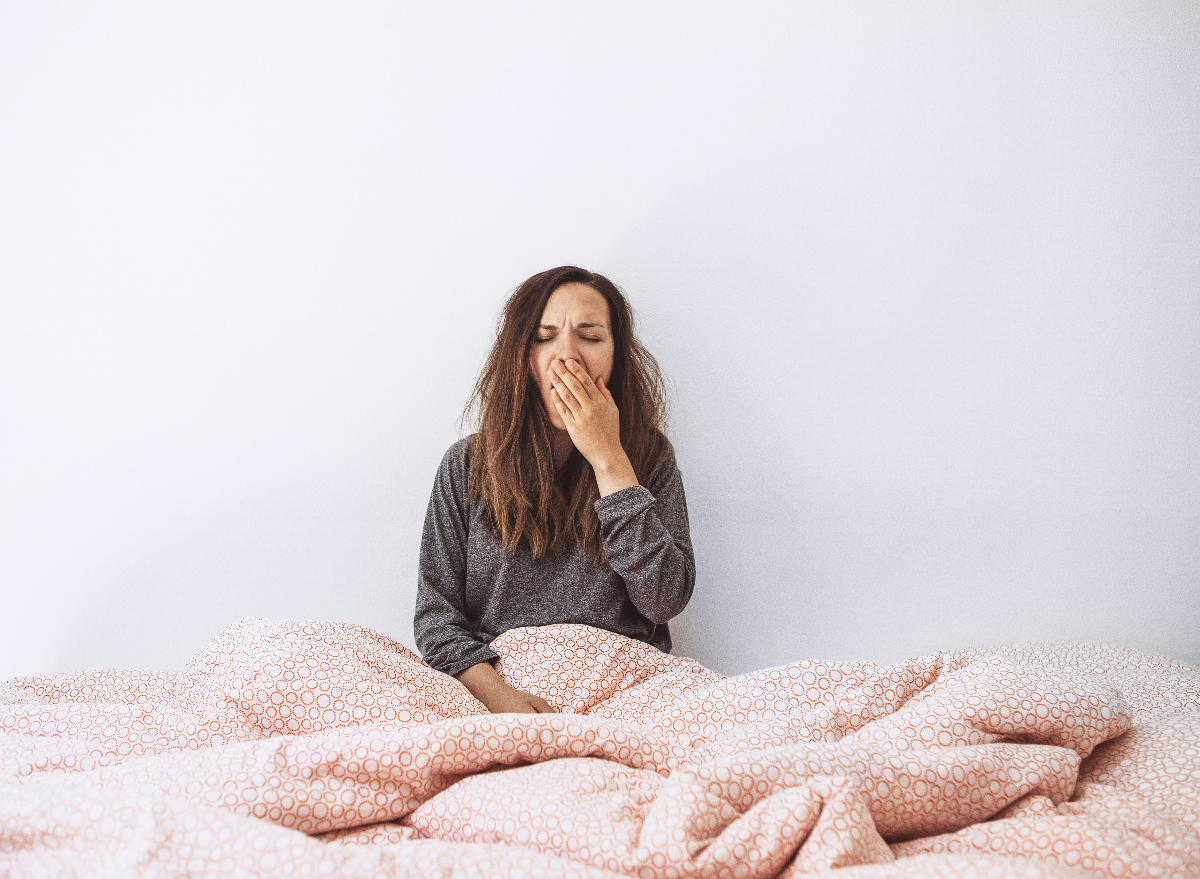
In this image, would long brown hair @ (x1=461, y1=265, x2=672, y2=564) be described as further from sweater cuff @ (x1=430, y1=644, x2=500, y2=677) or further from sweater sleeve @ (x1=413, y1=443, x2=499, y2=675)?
sweater cuff @ (x1=430, y1=644, x2=500, y2=677)

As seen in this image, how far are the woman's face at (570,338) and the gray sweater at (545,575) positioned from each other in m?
0.18

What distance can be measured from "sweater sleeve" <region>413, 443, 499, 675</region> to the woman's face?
19 cm

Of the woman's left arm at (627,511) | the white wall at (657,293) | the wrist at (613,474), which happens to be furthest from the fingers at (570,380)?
the white wall at (657,293)

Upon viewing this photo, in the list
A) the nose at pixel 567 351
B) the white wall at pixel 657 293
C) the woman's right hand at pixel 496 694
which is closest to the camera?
the woman's right hand at pixel 496 694

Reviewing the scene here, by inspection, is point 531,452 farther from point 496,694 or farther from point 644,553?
point 496,694

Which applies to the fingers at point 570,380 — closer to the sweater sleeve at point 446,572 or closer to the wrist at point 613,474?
the wrist at point 613,474

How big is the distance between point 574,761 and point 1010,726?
41 centimetres

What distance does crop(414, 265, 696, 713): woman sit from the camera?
1.23 m

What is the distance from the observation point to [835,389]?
149 centimetres

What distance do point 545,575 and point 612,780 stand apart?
598 mm

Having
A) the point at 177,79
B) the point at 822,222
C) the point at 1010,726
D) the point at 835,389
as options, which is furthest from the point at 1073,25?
the point at 177,79

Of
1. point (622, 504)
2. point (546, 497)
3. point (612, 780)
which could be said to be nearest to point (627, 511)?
point (622, 504)

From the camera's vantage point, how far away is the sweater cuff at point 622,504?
1167mm

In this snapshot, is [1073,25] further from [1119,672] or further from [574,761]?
[574,761]
